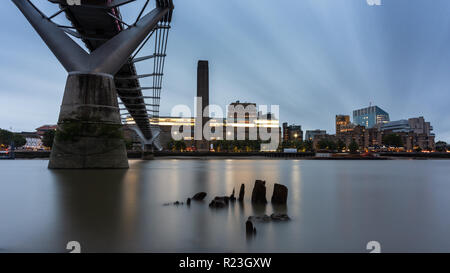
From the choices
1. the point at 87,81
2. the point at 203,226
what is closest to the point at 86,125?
the point at 87,81

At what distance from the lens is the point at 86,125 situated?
23266 millimetres

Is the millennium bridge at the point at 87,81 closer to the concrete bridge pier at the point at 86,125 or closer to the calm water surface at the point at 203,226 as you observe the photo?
the concrete bridge pier at the point at 86,125

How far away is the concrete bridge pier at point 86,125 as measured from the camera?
23109mm

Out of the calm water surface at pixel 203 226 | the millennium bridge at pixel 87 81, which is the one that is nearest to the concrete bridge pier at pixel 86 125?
the millennium bridge at pixel 87 81

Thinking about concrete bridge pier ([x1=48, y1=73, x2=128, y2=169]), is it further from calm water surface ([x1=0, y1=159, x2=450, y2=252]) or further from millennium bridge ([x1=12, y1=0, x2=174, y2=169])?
calm water surface ([x1=0, y1=159, x2=450, y2=252])

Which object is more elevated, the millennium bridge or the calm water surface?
the millennium bridge

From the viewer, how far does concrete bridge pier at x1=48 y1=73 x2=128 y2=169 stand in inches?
910

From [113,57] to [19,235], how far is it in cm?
2039

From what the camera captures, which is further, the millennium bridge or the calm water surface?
the millennium bridge

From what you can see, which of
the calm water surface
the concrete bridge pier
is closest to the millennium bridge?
the concrete bridge pier
